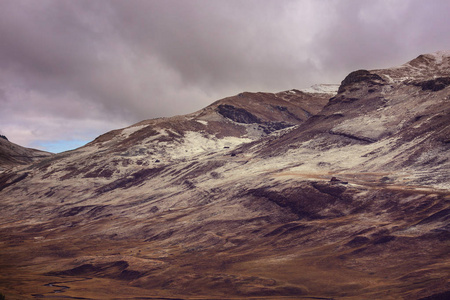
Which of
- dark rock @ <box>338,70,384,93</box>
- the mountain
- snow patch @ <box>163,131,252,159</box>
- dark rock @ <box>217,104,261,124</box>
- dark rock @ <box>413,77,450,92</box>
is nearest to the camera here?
the mountain

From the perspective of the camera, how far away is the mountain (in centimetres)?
3753

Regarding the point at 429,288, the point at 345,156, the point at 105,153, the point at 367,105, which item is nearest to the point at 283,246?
the point at 429,288

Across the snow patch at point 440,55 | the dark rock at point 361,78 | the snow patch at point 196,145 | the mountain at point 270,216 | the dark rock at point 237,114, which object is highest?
the snow patch at point 440,55

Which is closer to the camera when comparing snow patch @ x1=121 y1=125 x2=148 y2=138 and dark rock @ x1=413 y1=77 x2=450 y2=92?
dark rock @ x1=413 y1=77 x2=450 y2=92

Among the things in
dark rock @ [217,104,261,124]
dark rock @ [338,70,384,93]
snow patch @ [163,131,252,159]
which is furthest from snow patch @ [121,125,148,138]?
dark rock @ [338,70,384,93]

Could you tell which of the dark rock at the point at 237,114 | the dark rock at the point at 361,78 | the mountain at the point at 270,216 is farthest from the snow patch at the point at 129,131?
the dark rock at the point at 361,78

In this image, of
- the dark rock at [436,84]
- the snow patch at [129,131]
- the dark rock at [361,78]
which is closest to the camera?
the dark rock at [436,84]

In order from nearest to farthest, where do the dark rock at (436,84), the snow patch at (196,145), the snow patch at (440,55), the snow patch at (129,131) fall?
the dark rock at (436,84), the snow patch at (196,145), the snow patch at (440,55), the snow patch at (129,131)

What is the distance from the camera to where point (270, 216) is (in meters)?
57.2

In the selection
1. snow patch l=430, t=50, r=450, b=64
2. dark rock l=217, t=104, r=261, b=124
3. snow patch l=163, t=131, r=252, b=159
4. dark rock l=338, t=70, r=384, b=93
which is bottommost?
snow patch l=163, t=131, r=252, b=159

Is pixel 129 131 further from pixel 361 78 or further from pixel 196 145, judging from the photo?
pixel 361 78

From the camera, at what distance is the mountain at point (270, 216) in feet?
123

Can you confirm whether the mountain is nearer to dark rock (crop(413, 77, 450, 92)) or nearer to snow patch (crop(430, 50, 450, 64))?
dark rock (crop(413, 77, 450, 92))

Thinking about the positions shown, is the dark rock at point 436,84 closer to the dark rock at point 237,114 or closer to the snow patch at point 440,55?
the snow patch at point 440,55
